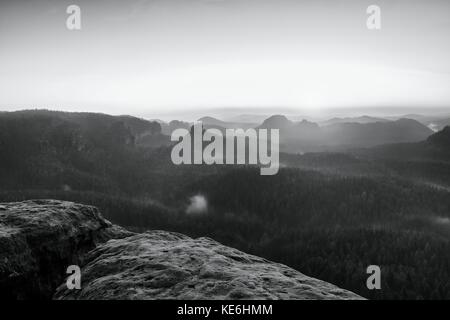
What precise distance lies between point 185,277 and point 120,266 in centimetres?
266

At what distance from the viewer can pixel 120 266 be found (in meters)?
11.9

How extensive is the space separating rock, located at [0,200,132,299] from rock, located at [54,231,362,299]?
1.32m

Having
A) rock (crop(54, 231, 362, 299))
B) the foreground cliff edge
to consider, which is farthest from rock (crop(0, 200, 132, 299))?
rock (crop(54, 231, 362, 299))

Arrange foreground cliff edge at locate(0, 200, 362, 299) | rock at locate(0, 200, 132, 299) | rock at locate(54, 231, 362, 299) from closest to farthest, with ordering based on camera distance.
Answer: rock at locate(54, 231, 362, 299) → foreground cliff edge at locate(0, 200, 362, 299) → rock at locate(0, 200, 132, 299)

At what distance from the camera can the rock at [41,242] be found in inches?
472

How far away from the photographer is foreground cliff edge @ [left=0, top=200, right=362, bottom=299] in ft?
32.8

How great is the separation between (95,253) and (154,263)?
370cm

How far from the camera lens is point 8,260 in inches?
465

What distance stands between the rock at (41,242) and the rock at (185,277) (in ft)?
4.34

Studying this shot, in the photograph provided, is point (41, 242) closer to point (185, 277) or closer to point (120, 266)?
point (120, 266)

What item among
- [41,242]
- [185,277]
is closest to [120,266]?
[185,277]

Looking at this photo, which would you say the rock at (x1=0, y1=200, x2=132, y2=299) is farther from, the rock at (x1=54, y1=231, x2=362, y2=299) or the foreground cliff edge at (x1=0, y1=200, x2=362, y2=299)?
the rock at (x1=54, y1=231, x2=362, y2=299)

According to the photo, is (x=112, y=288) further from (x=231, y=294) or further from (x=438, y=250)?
(x=438, y=250)
